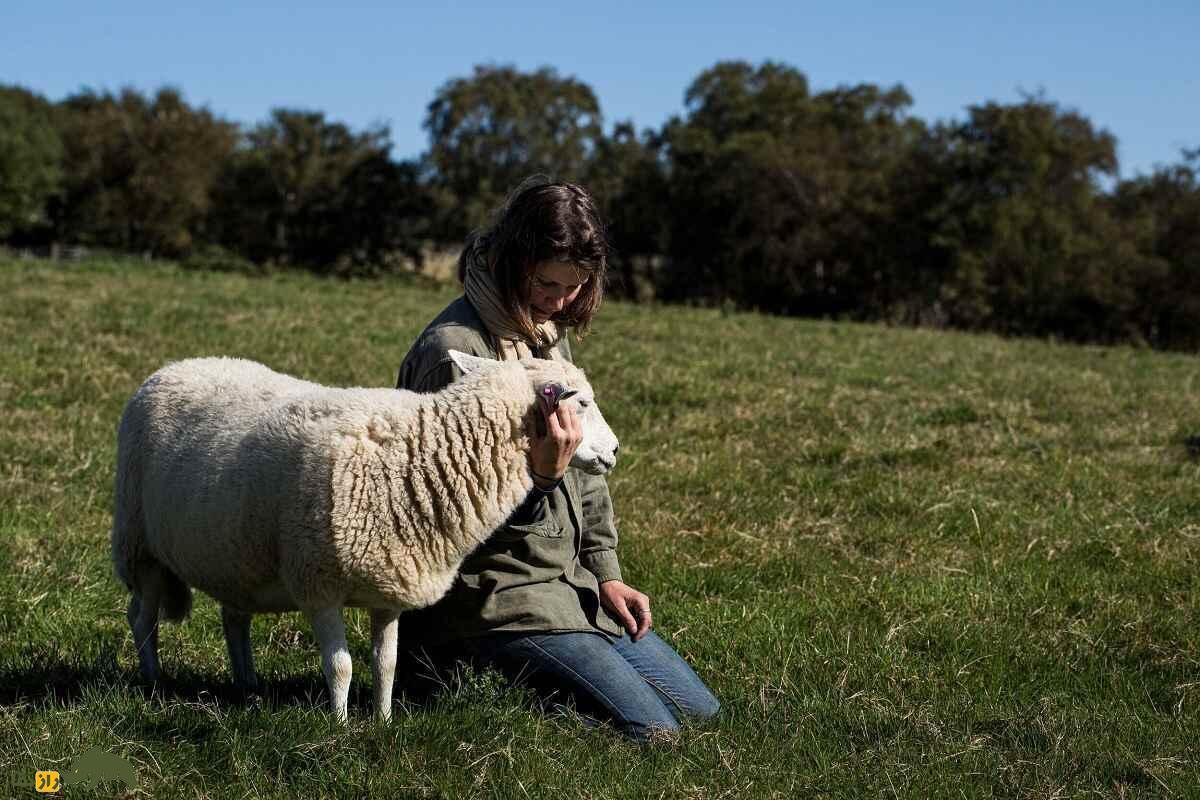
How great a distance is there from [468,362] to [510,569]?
673 mm

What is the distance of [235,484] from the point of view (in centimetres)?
377

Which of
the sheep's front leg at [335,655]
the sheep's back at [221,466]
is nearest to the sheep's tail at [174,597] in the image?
the sheep's back at [221,466]

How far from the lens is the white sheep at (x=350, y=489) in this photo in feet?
11.8

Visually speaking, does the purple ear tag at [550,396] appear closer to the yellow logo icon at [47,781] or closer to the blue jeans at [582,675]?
the blue jeans at [582,675]

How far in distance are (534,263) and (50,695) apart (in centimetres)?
205

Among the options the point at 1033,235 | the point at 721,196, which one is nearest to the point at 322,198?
the point at 721,196

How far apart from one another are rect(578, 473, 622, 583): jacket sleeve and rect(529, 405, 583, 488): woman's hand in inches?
19.6

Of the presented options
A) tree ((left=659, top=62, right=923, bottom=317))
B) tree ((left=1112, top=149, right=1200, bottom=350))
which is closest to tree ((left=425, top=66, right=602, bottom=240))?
tree ((left=659, top=62, right=923, bottom=317))

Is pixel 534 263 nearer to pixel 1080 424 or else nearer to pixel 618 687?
pixel 618 687

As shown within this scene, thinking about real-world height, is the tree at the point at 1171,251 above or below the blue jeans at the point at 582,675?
above

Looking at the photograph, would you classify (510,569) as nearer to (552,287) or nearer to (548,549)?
(548,549)

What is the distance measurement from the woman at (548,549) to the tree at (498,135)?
29.9m

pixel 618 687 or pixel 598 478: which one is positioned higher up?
pixel 598 478

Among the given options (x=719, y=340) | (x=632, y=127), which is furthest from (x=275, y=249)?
(x=719, y=340)
